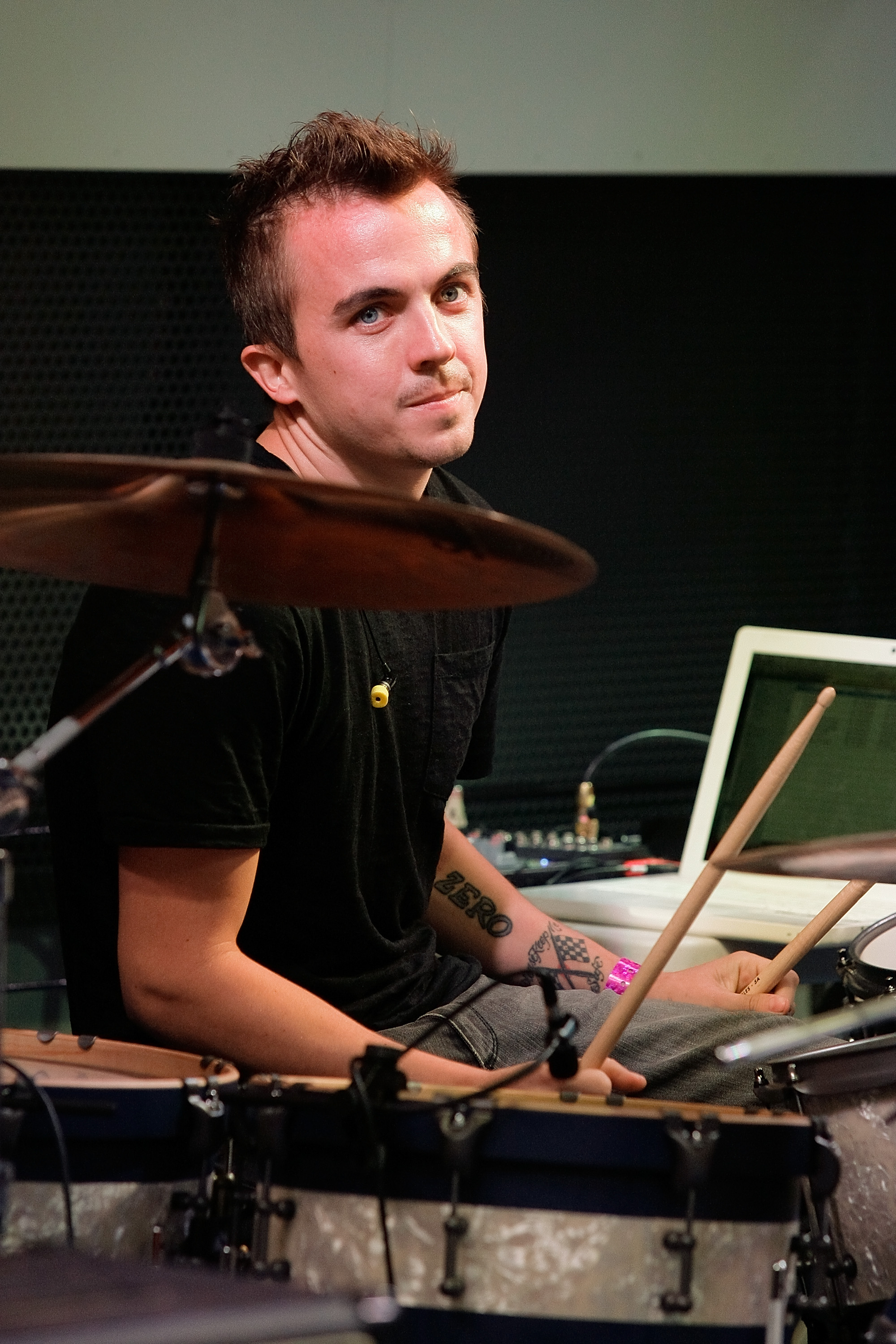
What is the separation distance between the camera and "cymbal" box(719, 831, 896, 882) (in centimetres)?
103

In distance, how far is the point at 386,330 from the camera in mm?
1560

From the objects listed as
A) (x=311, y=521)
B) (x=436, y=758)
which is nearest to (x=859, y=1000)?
(x=436, y=758)

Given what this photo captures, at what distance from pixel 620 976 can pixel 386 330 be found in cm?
81

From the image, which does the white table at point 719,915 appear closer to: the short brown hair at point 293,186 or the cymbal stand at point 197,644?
the short brown hair at point 293,186

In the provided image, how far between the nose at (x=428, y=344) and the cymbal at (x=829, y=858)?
701 millimetres

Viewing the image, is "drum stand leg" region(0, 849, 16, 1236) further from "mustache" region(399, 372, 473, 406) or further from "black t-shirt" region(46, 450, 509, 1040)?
"mustache" region(399, 372, 473, 406)

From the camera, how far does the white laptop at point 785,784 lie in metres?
2.08

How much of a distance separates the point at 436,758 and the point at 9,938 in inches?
59.9

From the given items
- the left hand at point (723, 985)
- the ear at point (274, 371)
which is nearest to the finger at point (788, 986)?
the left hand at point (723, 985)

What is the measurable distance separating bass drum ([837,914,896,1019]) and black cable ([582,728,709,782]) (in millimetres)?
1507

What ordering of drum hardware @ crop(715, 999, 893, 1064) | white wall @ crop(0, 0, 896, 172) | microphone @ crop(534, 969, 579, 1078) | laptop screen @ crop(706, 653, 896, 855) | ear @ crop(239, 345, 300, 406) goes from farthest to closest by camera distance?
white wall @ crop(0, 0, 896, 172) < laptop screen @ crop(706, 653, 896, 855) < ear @ crop(239, 345, 300, 406) < microphone @ crop(534, 969, 579, 1078) < drum hardware @ crop(715, 999, 893, 1064)

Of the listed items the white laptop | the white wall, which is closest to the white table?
the white laptop

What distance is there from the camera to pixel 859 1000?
153cm

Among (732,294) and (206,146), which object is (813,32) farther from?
(206,146)
